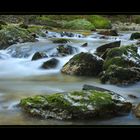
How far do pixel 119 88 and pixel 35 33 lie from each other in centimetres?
99

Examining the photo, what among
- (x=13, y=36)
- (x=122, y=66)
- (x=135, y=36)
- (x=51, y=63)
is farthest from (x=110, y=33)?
(x=13, y=36)

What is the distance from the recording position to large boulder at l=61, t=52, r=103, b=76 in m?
3.90

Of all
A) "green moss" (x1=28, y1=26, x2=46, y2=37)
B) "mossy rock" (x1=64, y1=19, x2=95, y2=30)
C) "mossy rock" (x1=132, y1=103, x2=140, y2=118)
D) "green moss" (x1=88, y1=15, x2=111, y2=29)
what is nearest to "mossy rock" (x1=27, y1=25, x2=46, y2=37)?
"green moss" (x1=28, y1=26, x2=46, y2=37)

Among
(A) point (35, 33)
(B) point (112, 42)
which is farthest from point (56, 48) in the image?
(B) point (112, 42)

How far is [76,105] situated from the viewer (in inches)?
146

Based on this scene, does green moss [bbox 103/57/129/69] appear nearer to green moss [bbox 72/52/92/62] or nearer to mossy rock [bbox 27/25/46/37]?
green moss [bbox 72/52/92/62]

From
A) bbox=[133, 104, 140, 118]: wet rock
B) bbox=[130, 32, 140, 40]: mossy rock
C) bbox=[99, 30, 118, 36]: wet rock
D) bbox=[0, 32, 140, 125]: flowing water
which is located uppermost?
bbox=[99, 30, 118, 36]: wet rock

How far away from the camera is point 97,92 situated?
3773 millimetres

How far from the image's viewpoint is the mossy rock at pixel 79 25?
12.4 feet

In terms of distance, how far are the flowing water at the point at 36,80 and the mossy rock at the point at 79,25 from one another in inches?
3.6

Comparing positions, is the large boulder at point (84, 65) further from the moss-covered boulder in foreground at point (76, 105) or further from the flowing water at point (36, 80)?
the moss-covered boulder in foreground at point (76, 105)

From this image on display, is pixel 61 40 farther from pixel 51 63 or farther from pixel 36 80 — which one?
pixel 36 80

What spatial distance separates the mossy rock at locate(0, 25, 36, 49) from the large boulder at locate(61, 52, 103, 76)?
45 cm
